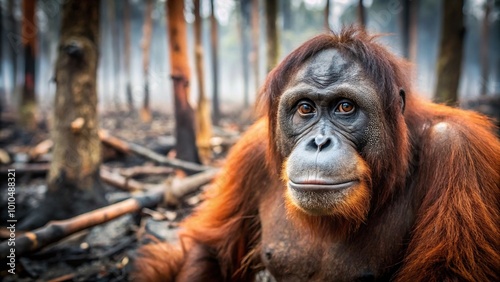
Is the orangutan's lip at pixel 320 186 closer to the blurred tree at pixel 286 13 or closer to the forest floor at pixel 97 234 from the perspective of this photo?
the forest floor at pixel 97 234

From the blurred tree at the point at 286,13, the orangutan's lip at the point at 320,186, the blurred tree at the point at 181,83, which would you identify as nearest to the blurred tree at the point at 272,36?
the blurred tree at the point at 181,83

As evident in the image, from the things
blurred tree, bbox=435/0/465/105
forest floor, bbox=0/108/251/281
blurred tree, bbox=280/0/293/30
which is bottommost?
forest floor, bbox=0/108/251/281

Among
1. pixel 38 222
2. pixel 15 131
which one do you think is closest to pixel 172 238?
pixel 38 222

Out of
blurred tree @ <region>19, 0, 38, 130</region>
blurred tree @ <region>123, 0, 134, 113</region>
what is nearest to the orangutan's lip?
blurred tree @ <region>19, 0, 38, 130</region>

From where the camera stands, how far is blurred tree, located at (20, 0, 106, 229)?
4.37 meters

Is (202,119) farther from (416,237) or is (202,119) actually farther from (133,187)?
(416,237)

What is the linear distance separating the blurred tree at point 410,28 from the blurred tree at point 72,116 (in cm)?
854

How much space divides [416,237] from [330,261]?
1.50ft

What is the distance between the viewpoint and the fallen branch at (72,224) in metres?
3.08

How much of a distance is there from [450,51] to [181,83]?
4064 millimetres

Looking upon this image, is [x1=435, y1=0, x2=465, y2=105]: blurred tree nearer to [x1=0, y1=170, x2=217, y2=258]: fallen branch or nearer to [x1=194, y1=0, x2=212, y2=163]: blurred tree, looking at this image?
[x1=0, y1=170, x2=217, y2=258]: fallen branch

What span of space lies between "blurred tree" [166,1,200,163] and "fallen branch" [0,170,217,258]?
87.1 inches

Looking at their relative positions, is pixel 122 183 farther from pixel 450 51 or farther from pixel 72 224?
pixel 450 51

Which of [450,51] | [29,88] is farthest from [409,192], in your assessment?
[29,88]
